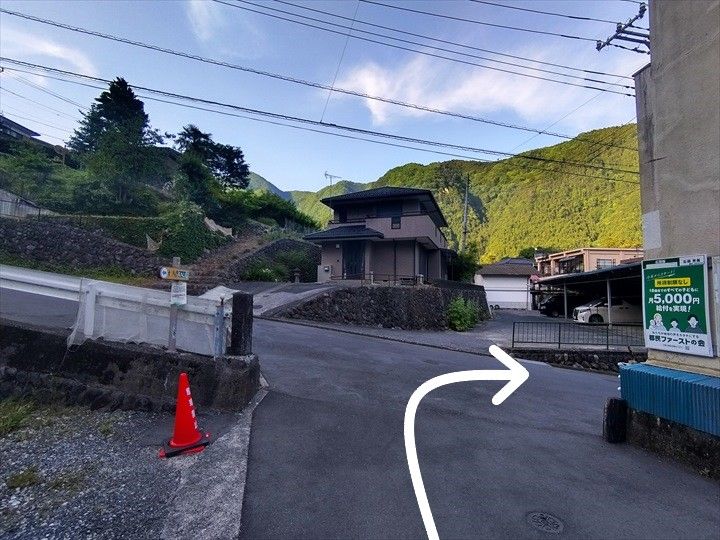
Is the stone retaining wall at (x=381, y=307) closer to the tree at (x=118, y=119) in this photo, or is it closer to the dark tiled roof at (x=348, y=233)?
the dark tiled roof at (x=348, y=233)

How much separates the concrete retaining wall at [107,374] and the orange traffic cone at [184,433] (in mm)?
756

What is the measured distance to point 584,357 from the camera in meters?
11.7

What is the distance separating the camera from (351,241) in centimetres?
2075

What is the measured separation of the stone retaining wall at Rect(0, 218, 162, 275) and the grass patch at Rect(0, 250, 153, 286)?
9.0 inches

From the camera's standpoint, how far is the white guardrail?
14.2 ft

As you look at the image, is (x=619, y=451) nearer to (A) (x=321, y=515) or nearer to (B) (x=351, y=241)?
(A) (x=321, y=515)

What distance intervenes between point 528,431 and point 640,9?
10.6 metres

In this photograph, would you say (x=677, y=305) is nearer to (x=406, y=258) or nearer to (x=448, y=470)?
(x=448, y=470)

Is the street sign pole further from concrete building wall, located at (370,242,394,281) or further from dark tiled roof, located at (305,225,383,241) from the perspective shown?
concrete building wall, located at (370,242,394,281)

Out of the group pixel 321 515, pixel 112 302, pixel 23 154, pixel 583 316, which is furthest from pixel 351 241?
pixel 23 154

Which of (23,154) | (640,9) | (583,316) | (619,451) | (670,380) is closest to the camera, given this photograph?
(670,380)

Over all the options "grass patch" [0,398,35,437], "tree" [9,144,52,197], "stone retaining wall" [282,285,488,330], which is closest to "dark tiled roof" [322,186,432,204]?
"stone retaining wall" [282,285,488,330]

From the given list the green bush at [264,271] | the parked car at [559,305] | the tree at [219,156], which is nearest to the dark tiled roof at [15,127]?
the tree at [219,156]

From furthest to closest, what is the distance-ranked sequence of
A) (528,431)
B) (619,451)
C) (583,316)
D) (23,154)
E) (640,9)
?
(23,154), (583,316), (640,9), (528,431), (619,451)
